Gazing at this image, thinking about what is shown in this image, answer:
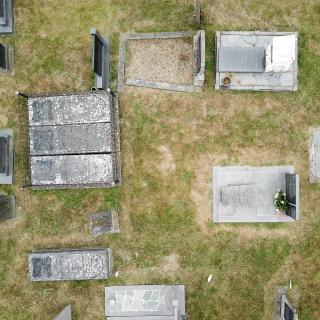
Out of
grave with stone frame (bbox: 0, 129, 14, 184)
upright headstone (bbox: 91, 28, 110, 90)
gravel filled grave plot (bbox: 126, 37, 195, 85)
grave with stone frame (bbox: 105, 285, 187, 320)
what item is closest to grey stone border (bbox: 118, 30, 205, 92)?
gravel filled grave plot (bbox: 126, 37, 195, 85)

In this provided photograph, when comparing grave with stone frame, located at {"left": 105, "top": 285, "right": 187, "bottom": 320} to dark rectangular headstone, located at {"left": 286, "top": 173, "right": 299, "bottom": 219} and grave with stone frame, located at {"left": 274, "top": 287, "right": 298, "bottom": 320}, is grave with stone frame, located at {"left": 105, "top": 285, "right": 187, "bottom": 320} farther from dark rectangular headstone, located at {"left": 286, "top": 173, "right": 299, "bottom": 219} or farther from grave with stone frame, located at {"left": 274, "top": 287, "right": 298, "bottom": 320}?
dark rectangular headstone, located at {"left": 286, "top": 173, "right": 299, "bottom": 219}

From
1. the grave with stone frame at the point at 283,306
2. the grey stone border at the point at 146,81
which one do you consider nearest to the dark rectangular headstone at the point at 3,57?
the grey stone border at the point at 146,81

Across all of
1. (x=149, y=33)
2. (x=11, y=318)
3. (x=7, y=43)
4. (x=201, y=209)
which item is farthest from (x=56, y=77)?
(x=11, y=318)

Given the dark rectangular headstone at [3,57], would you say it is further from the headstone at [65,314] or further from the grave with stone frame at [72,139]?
the headstone at [65,314]

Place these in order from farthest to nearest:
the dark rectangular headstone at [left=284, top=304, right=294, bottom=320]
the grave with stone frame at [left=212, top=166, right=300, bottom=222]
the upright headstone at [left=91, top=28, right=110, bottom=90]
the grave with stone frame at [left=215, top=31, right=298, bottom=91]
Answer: the grave with stone frame at [left=212, top=166, right=300, bottom=222] < the grave with stone frame at [left=215, top=31, right=298, bottom=91] < the dark rectangular headstone at [left=284, top=304, right=294, bottom=320] < the upright headstone at [left=91, top=28, right=110, bottom=90]

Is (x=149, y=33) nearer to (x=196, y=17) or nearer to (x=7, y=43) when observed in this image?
(x=196, y=17)
